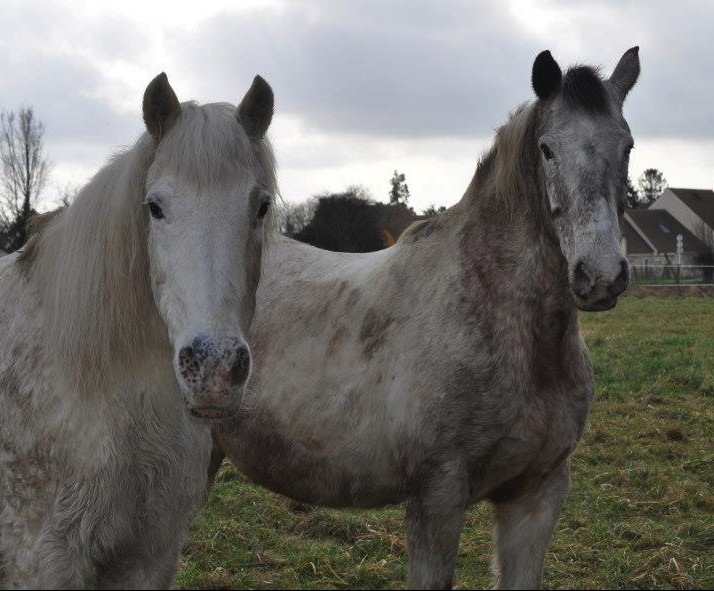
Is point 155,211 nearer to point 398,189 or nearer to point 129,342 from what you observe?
point 129,342

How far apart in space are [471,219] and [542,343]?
0.67m

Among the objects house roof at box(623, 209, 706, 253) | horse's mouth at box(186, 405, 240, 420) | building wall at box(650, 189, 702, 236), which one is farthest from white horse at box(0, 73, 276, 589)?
building wall at box(650, 189, 702, 236)

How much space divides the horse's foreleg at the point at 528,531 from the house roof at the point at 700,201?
58.4 m

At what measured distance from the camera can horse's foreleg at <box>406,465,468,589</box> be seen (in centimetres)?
307

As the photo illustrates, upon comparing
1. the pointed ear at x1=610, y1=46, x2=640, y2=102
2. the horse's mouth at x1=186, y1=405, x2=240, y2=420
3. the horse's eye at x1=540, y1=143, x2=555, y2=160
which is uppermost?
the pointed ear at x1=610, y1=46, x2=640, y2=102

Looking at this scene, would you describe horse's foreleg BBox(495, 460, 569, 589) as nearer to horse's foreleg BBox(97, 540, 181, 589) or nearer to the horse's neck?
the horse's neck

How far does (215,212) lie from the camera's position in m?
2.44

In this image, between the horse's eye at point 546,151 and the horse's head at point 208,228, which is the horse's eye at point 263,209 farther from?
the horse's eye at point 546,151

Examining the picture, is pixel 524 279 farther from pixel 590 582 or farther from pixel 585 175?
pixel 590 582

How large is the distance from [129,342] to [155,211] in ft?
1.63

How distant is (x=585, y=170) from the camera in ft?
9.98

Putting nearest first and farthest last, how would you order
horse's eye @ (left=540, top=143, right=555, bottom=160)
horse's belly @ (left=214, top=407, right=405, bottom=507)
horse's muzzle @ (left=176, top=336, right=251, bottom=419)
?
horse's muzzle @ (left=176, top=336, right=251, bottom=419) → horse's eye @ (left=540, top=143, right=555, bottom=160) → horse's belly @ (left=214, top=407, right=405, bottom=507)

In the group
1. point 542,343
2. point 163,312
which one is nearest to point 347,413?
point 542,343

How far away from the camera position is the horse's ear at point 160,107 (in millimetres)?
2600
